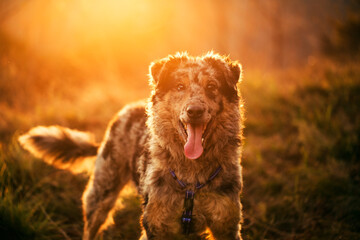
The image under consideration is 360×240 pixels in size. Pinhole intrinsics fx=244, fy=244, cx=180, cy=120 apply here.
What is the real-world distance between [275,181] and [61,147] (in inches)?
146

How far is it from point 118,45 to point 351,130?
16.7 meters

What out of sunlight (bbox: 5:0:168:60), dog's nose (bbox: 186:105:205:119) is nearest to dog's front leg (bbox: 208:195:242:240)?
dog's nose (bbox: 186:105:205:119)

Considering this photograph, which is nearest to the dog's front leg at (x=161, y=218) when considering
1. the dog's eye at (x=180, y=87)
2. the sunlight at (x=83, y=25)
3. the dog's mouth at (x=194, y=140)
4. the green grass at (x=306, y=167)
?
the dog's mouth at (x=194, y=140)

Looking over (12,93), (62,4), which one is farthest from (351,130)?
(62,4)

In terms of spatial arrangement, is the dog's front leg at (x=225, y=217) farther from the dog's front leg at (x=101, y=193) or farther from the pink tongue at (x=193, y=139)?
the dog's front leg at (x=101, y=193)

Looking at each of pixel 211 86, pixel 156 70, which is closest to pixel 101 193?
pixel 156 70

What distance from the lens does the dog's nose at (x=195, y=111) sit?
7.80ft

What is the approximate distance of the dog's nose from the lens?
7.80 feet

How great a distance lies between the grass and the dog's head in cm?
172

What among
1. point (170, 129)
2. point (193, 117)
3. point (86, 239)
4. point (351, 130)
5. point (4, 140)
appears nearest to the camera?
point (193, 117)

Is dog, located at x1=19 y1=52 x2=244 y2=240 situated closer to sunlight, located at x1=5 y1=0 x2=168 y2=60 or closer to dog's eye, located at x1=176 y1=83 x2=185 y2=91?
dog's eye, located at x1=176 y1=83 x2=185 y2=91

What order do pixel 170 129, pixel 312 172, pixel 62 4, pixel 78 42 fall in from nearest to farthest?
1. pixel 170 129
2. pixel 312 172
3. pixel 62 4
4. pixel 78 42

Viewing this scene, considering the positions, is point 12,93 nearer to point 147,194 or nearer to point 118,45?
point 147,194

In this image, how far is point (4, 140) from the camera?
227 inches
